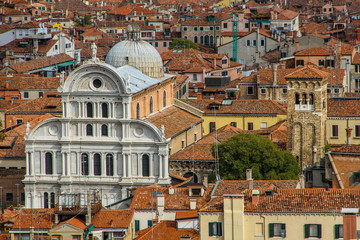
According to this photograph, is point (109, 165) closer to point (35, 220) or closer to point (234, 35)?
point (35, 220)

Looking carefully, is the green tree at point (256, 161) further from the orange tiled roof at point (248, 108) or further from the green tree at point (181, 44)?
the green tree at point (181, 44)

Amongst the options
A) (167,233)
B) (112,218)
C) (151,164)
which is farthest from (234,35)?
(167,233)

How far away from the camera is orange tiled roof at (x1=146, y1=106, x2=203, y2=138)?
6875cm

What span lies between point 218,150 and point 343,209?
21902 millimetres

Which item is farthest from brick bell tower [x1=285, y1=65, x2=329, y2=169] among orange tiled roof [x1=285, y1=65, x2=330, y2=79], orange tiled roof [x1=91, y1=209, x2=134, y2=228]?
orange tiled roof [x1=91, y1=209, x2=134, y2=228]

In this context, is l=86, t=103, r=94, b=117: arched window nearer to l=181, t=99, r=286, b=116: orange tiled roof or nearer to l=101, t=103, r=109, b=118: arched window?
l=101, t=103, r=109, b=118: arched window

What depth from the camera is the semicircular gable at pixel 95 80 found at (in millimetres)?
64312

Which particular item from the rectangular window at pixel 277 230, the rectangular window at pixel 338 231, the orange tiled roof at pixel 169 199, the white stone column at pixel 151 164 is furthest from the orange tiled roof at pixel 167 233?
the white stone column at pixel 151 164

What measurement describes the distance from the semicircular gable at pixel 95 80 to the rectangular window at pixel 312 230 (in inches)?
940

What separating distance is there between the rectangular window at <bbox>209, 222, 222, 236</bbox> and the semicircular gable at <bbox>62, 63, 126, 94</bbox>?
22473mm

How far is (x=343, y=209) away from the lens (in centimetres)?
4112

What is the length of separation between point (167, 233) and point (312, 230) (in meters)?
7.05

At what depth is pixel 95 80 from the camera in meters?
64.6

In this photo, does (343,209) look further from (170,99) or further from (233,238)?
(170,99)
